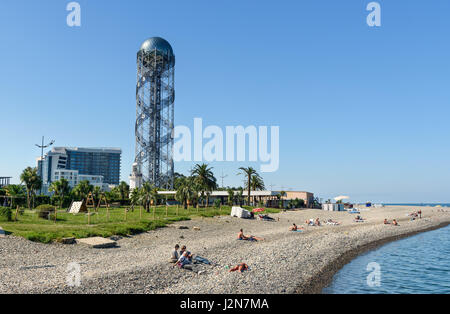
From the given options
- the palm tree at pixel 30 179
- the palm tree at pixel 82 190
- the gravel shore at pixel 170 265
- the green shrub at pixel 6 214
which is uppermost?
the palm tree at pixel 30 179

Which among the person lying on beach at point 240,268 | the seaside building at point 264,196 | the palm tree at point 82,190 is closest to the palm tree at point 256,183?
the seaside building at point 264,196

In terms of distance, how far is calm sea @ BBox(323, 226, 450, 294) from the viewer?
62.5ft

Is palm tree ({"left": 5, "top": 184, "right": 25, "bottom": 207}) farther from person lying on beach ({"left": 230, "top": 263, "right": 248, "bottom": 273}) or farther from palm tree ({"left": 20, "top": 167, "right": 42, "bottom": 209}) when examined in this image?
person lying on beach ({"left": 230, "top": 263, "right": 248, "bottom": 273})

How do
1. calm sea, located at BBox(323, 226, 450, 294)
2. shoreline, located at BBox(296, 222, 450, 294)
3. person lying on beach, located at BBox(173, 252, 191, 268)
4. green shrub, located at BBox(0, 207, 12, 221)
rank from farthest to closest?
green shrub, located at BBox(0, 207, 12, 221) → calm sea, located at BBox(323, 226, 450, 294) → person lying on beach, located at BBox(173, 252, 191, 268) → shoreline, located at BBox(296, 222, 450, 294)

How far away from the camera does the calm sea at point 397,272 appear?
62.5ft

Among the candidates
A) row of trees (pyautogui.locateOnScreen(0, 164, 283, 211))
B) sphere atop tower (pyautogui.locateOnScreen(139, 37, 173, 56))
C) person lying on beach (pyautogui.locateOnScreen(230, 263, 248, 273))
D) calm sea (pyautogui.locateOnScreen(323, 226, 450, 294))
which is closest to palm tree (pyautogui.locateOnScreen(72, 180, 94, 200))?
row of trees (pyautogui.locateOnScreen(0, 164, 283, 211))

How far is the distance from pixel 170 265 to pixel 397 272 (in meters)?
16.5

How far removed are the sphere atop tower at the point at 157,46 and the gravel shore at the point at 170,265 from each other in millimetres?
88676

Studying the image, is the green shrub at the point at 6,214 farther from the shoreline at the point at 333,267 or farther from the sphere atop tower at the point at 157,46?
the sphere atop tower at the point at 157,46

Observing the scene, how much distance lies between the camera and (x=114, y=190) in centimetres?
7969

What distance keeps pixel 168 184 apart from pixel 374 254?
278ft

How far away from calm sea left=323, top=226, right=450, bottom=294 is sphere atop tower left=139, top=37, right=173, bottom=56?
308 ft
